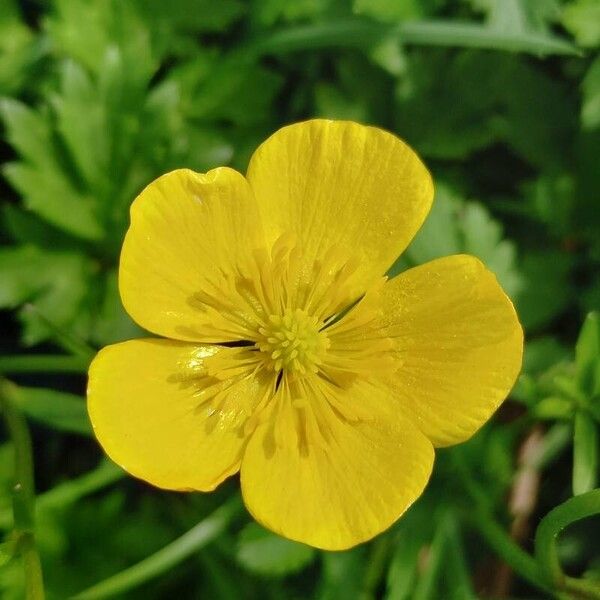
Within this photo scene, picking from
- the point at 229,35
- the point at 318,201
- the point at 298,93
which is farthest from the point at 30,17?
the point at 318,201

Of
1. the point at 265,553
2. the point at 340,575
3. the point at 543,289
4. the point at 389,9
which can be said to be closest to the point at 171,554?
the point at 265,553

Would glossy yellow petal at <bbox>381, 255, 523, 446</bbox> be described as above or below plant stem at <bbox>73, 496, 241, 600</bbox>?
above

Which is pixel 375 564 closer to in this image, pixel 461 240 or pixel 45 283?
pixel 461 240

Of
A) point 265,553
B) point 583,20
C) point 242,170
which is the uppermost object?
point 583,20

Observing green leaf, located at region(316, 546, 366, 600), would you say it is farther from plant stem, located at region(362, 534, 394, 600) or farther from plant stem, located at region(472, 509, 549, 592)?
plant stem, located at region(472, 509, 549, 592)

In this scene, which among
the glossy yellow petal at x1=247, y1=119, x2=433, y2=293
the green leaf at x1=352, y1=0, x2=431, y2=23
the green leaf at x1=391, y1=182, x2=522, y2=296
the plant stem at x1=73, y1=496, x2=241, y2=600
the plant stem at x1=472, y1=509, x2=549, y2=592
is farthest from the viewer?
the green leaf at x1=391, y1=182, x2=522, y2=296

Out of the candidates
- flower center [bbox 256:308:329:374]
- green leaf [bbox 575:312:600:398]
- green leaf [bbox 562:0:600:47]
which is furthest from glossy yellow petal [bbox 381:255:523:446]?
green leaf [bbox 562:0:600:47]

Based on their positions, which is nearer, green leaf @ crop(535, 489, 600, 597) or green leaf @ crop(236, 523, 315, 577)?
green leaf @ crop(535, 489, 600, 597)

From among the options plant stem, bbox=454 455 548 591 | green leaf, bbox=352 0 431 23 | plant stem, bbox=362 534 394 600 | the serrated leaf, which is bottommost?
plant stem, bbox=362 534 394 600
